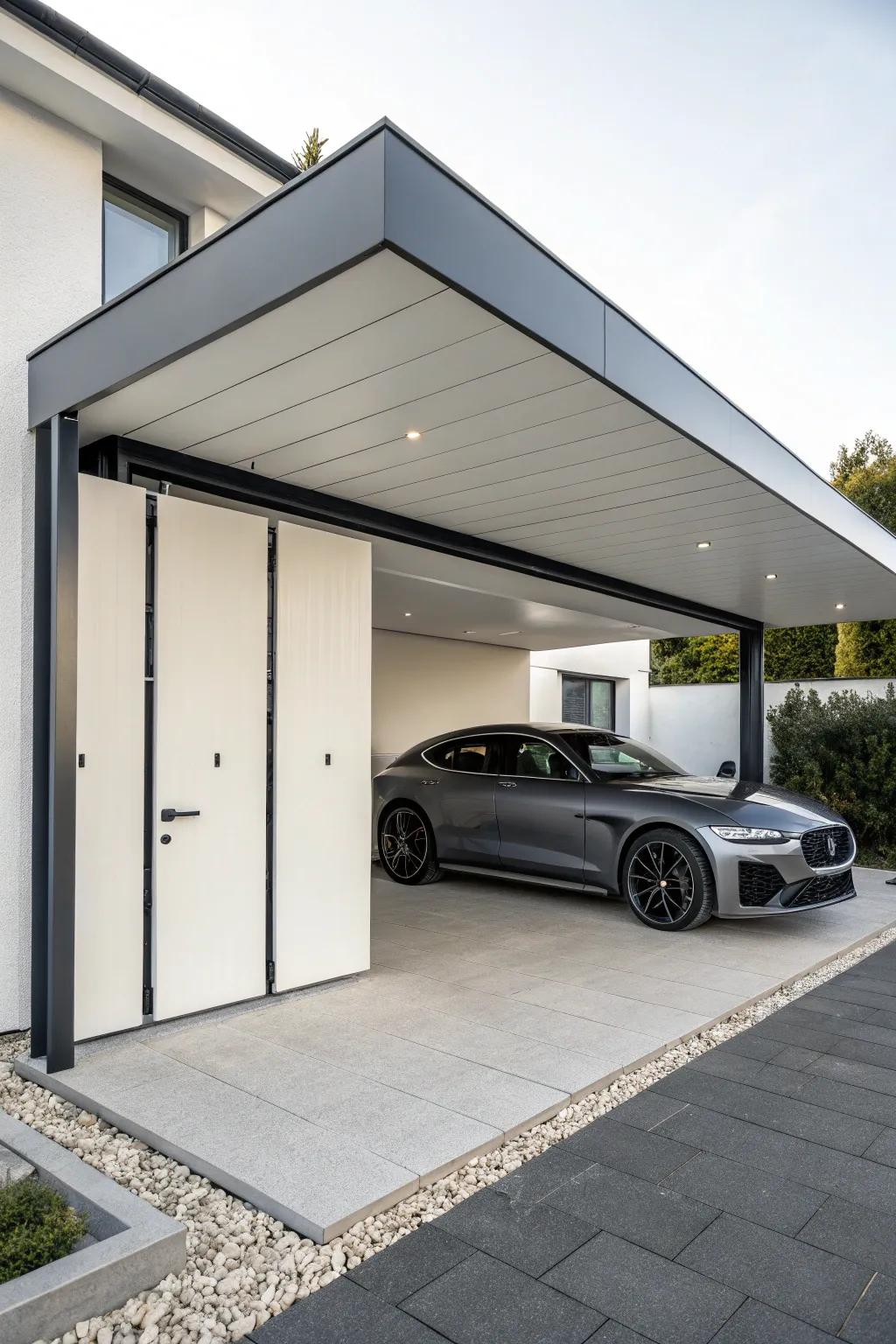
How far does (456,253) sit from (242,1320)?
295 centimetres

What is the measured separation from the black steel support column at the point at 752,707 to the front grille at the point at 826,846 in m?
4.35

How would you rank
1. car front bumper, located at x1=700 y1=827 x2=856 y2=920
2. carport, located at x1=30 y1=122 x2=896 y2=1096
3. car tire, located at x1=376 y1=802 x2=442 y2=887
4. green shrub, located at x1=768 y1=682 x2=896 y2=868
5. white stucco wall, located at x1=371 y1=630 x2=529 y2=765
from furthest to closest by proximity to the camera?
1. white stucco wall, located at x1=371 y1=630 x2=529 y2=765
2. green shrub, located at x1=768 y1=682 x2=896 y2=868
3. car tire, located at x1=376 y1=802 x2=442 y2=887
4. car front bumper, located at x1=700 y1=827 x2=856 y2=920
5. carport, located at x1=30 y1=122 x2=896 y2=1096

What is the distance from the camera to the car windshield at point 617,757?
7.43 m

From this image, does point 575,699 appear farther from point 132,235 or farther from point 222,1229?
point 222,1229

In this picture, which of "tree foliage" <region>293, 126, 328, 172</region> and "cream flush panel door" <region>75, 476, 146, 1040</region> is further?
"tree foliage" <region>293, 126, 328, 172</region>

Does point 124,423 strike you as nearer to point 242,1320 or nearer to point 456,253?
point 456,253

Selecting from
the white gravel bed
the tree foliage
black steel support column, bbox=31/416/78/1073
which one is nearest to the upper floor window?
black steel support column, bbox=31/416/78/1073

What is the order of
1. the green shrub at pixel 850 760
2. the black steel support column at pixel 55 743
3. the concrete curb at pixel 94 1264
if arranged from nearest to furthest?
the concrete curb at pixel 94 1264 → the black steel support column at pixel 55 743 → the green shrub at pixel 850 760

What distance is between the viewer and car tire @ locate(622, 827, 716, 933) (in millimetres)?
6273

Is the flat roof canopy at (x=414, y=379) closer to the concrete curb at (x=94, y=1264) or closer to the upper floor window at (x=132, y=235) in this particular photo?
the upper floor window at (x=132, y=235)

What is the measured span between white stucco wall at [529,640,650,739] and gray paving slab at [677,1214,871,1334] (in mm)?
11428

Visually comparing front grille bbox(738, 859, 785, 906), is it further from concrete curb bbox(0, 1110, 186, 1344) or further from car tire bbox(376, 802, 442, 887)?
concrete curb bbox(0, 1110, 186, 1344)

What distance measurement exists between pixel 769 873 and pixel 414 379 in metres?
4.30

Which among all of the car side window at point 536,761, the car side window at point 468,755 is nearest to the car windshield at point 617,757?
the car side window at point 536,761
